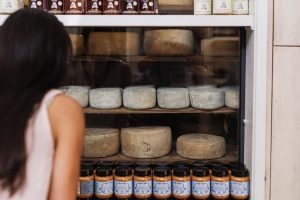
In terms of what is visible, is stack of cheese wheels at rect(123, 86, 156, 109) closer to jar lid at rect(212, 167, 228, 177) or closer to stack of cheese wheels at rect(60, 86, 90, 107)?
stack of cheese wheels at rect(60, 86, 90, 107)

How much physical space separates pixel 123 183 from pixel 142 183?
0.08 meters

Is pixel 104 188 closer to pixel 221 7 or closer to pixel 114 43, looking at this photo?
pixel 114 43

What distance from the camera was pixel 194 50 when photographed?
6.25 feet

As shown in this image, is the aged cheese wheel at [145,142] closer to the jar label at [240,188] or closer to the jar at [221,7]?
the jar label at [240,188]

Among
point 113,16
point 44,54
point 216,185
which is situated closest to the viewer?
point 44,54

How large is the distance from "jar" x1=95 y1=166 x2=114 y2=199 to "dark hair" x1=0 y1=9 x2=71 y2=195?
0.72 meters

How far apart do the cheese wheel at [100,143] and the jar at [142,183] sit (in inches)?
7.3

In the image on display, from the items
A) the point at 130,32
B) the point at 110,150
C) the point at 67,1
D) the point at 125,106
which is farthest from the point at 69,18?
the point at 110,150

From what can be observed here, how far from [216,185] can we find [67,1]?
94cm

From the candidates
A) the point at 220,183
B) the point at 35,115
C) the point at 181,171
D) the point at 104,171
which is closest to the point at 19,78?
the point at 35,115

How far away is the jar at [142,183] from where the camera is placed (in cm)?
176

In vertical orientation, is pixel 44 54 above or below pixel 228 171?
above

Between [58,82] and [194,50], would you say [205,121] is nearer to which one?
[194,50]

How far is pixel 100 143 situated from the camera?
1882 mm
